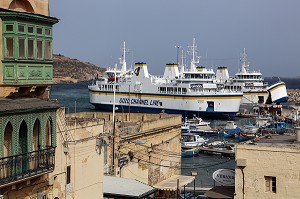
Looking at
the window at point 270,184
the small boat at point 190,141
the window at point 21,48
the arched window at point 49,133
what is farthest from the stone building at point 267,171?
the small boat at point 190,141

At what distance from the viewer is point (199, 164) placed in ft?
158

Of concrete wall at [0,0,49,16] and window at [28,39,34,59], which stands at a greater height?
concrete wall at [0,0,49,16]

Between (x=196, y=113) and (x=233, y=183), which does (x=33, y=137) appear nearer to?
(x=233, y=183)

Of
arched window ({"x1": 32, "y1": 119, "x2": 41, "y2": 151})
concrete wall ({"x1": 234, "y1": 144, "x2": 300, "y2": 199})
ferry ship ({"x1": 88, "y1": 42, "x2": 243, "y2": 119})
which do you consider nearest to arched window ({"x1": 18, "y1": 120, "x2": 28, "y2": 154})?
arched window ({"x1": 32, "y1": 119, "x2": 41, "y2": 151})

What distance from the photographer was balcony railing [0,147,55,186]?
13.6 metres

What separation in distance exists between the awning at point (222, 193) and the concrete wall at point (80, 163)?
3622mm

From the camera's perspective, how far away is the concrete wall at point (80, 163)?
660 inches

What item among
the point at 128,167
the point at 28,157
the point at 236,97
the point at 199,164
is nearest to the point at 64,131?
the point at 28,157

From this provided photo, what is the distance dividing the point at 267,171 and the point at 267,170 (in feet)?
0.12

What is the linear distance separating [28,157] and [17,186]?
778 mm

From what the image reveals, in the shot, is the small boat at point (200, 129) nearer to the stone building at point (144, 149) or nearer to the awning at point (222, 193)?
the stone building at point (144, 149)

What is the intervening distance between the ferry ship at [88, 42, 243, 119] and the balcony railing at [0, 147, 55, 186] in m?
72.0

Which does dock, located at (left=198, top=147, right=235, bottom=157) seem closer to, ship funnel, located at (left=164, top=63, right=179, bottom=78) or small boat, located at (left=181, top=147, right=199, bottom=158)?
small boat, located at (left=181, top=147, right=199, bottom=158)

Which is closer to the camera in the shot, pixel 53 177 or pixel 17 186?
pixel 17 186
